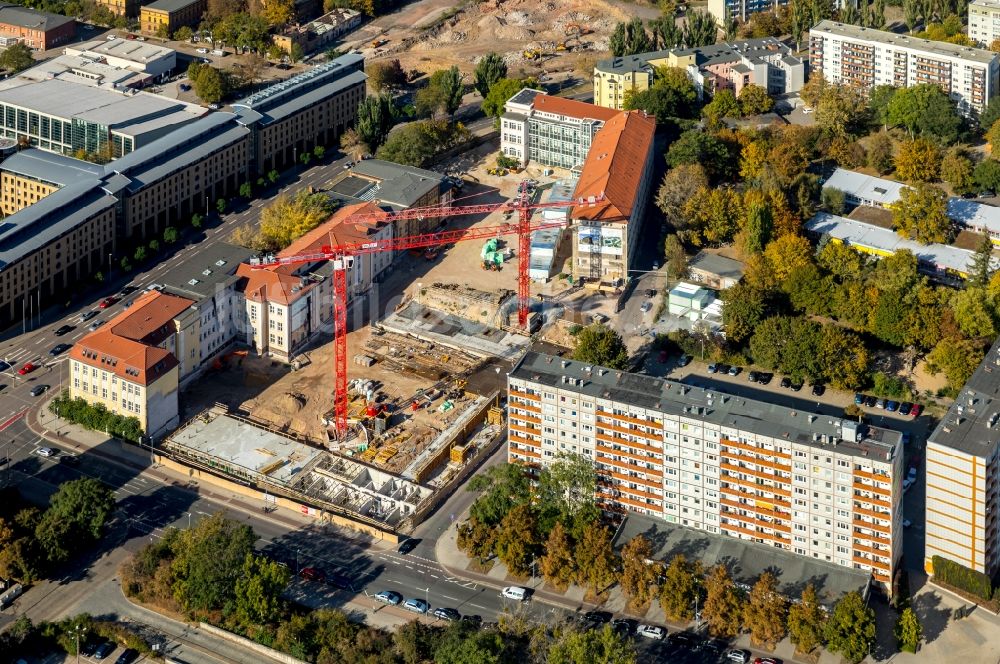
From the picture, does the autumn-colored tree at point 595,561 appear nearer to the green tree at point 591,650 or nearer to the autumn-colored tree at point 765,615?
the green tree at point 591,650

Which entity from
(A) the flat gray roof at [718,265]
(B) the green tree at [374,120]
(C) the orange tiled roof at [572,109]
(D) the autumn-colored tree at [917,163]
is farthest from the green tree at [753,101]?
(B) the green tree at [374,120]

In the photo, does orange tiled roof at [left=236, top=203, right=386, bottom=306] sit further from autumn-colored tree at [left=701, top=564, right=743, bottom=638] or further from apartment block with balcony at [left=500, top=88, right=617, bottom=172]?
autumn-colored tree at [left=701, top=564, right=743, bottom=638]

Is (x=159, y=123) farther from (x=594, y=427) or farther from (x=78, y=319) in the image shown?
(x=594, y=427)

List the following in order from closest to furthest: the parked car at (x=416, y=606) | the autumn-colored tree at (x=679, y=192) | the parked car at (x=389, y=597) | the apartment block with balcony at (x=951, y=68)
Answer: the parked car at (x=416, y=606)
the parked car at (x=389, y=597)
the autumn-colored tree at (x=679, y=192)
the apartment block with balcony at (x=951, y=68)

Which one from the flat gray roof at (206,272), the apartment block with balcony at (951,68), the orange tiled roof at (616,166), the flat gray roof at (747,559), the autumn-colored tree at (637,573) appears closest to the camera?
the flat gray roof at (747,559)

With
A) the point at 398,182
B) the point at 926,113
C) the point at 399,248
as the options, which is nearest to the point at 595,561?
the point at 399,248
